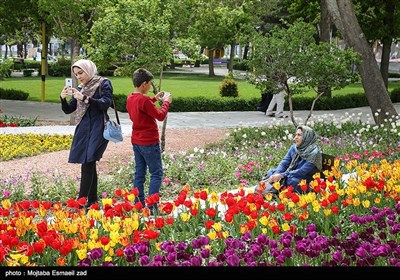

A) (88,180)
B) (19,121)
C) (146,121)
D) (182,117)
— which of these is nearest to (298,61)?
(146,121)

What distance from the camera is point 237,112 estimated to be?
71.9ft

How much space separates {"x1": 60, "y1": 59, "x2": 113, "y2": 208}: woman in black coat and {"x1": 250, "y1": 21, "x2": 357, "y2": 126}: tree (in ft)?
19.9

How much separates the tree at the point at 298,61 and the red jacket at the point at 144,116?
231 inches

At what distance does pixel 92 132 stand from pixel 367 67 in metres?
9.50

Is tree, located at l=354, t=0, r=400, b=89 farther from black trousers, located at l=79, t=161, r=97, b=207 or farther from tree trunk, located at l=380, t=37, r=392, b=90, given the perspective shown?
black trousers, located at l=79, t=161, r=97, b=207

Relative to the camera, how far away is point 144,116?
23.5 ft

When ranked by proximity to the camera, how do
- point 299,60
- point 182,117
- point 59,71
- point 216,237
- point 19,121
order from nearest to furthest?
point 216,237 → point 299,60 → point 19,121 → point 182,117 → point 59,71

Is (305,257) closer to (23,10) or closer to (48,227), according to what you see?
(48,227)

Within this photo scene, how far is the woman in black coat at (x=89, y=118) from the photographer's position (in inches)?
280

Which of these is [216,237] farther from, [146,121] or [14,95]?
[14,95]

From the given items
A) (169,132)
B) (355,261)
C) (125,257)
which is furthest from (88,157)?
(169,132)

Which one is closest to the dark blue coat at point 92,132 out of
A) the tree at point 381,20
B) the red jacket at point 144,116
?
the red jacket at point 144,116

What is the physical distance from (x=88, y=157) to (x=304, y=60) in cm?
659

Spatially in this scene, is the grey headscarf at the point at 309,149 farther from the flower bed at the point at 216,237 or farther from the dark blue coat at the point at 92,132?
the dark blue coat at the point at 92,132
